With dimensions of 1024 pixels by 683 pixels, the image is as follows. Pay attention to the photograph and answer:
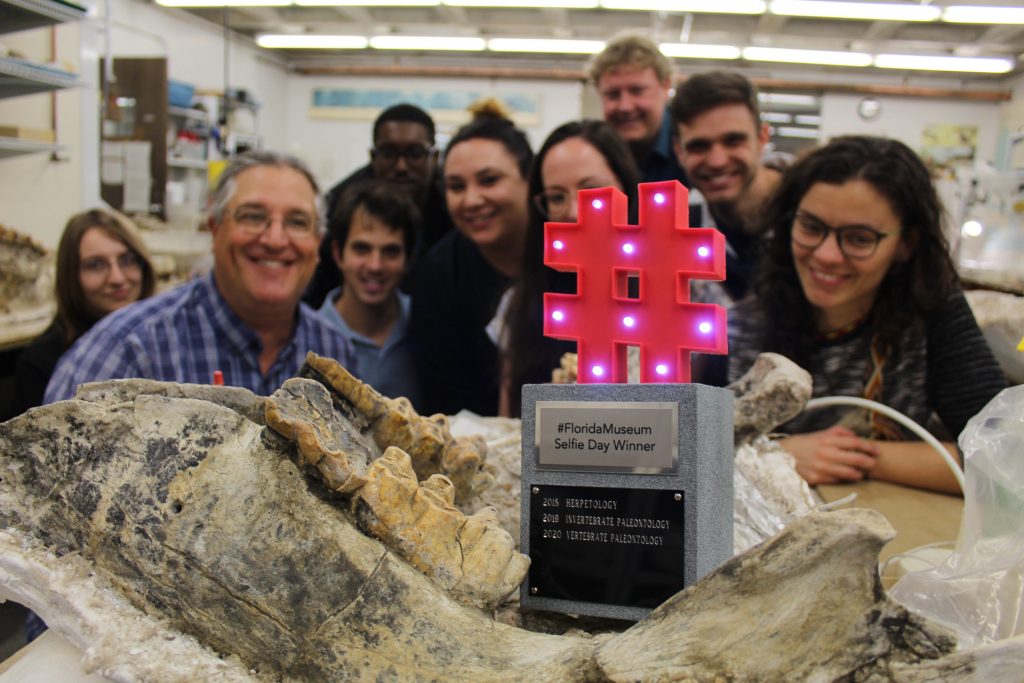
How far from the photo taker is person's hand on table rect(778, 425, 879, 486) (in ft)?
6.28

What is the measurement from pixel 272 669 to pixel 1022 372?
200 centimetres

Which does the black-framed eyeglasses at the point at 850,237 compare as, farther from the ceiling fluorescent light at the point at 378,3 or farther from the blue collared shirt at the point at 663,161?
the ceiling fluorescent light at the point at 378,3

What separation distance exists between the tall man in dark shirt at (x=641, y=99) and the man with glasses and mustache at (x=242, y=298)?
138cm

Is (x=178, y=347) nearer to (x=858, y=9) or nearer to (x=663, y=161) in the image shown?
(x=663, y=161)

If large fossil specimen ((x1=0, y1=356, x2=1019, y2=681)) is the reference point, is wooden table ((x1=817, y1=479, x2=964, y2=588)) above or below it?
below

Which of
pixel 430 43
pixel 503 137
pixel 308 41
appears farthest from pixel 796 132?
pixel 503 137

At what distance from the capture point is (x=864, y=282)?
78.4 inches

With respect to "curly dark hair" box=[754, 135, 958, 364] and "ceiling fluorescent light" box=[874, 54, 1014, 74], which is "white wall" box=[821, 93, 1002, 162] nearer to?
"ceiling fluorescent light" box=[874, 54, 1014, 74]

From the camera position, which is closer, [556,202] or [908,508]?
[908,508]

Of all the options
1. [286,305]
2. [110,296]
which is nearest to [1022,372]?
[286,305]

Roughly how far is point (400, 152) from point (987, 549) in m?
2.80

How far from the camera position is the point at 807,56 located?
888cm

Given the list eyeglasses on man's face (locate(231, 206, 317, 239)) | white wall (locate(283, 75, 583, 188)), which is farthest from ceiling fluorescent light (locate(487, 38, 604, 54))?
eyeglasses on man's face (locate(231, 206, 317, 239))

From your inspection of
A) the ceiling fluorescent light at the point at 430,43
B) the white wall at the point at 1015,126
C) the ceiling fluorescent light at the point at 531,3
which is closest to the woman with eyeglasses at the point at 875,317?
the white wall at the point at 1015,126
